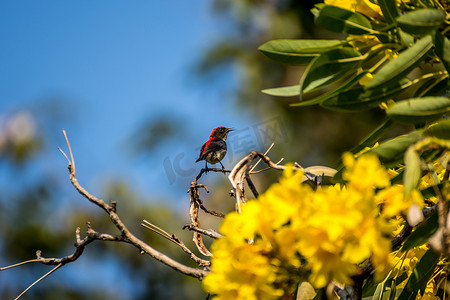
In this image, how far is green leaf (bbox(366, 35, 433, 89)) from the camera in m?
0.71

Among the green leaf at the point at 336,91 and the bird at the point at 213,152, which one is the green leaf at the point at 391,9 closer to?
the green leaf at the point at 336,91

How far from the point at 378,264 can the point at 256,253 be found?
0.14m

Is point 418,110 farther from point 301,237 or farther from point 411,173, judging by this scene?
point 301,237

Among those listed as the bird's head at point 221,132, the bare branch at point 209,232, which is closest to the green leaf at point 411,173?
the bare branch at point 209,232

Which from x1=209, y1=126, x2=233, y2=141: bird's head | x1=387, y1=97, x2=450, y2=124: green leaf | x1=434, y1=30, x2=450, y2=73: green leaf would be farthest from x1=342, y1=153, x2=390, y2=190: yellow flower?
x1=209, y1=126, x2=233, y2=141: bird's head

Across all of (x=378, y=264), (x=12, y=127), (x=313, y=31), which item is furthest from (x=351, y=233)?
(x=12, y=127)

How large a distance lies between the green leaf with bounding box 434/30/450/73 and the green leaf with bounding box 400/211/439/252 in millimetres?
230

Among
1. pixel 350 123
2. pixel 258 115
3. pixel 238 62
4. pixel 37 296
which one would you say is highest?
pixel 238 62

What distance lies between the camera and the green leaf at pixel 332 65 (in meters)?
0.77

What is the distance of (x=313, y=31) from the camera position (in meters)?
8.53

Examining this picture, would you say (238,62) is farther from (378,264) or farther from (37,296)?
(378,264)

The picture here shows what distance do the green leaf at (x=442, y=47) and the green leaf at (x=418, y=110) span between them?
0.21 feet

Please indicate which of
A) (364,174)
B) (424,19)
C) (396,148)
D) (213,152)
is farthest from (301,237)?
(213,152)

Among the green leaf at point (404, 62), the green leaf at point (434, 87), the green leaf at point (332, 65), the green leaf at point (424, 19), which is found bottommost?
the green leaf at point (434, 87)
